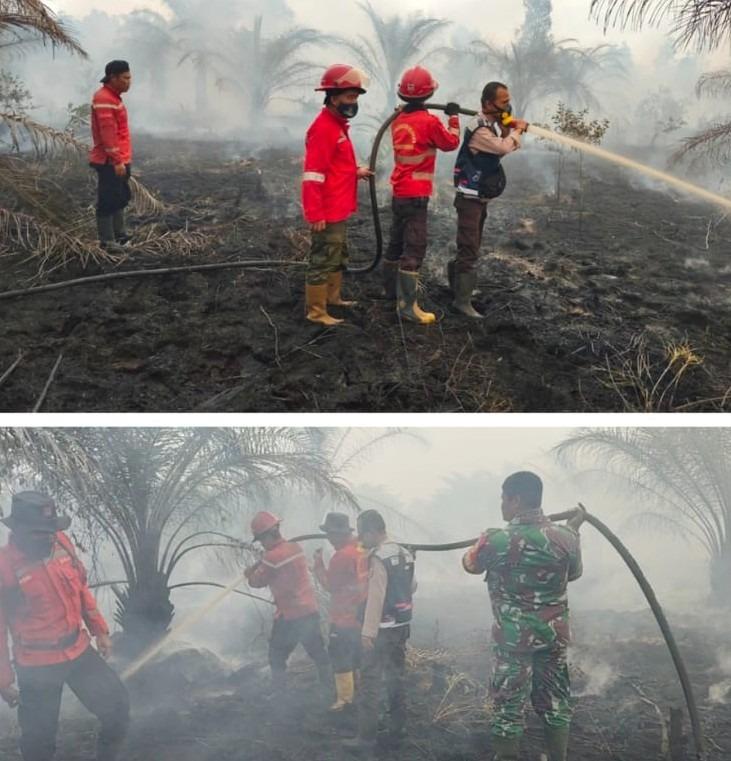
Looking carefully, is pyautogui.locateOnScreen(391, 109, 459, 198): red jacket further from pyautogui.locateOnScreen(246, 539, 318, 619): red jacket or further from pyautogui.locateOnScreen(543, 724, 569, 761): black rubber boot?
pyautogui.locateOnScreen(543, 724, 569, 761): black rubber boot

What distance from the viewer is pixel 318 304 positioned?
403 centimetres

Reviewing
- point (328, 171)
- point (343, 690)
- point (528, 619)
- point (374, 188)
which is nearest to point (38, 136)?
point (328, 171)

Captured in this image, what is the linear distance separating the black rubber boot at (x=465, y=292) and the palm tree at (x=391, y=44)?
3.79 ft

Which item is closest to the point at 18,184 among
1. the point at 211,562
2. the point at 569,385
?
the point at 211,562

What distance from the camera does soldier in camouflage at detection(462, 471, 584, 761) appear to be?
11.5ft

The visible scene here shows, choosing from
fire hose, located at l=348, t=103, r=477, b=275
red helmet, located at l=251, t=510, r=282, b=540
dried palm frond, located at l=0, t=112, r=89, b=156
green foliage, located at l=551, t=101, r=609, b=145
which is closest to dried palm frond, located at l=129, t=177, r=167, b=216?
dried palm frond, located at l=0, t=112, r=89, b=156

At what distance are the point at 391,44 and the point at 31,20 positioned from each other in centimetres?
198

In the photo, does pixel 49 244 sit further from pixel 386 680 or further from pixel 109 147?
pixel 386 680

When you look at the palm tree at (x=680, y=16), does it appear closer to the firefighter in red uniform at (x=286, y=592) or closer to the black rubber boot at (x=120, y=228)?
the black rubber boot at (x=120, y=228)

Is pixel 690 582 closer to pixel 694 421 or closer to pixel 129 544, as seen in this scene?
pixel 694 421

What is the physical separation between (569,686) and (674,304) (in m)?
2.01

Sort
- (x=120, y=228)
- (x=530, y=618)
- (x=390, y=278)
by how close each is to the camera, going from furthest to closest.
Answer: (x=120, y=228) → (x=390, y=278) → (x=530, y=618)

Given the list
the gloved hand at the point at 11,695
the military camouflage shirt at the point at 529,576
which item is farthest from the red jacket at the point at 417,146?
the gloved hand at the point at 11,695

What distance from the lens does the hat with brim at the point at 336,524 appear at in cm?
388
